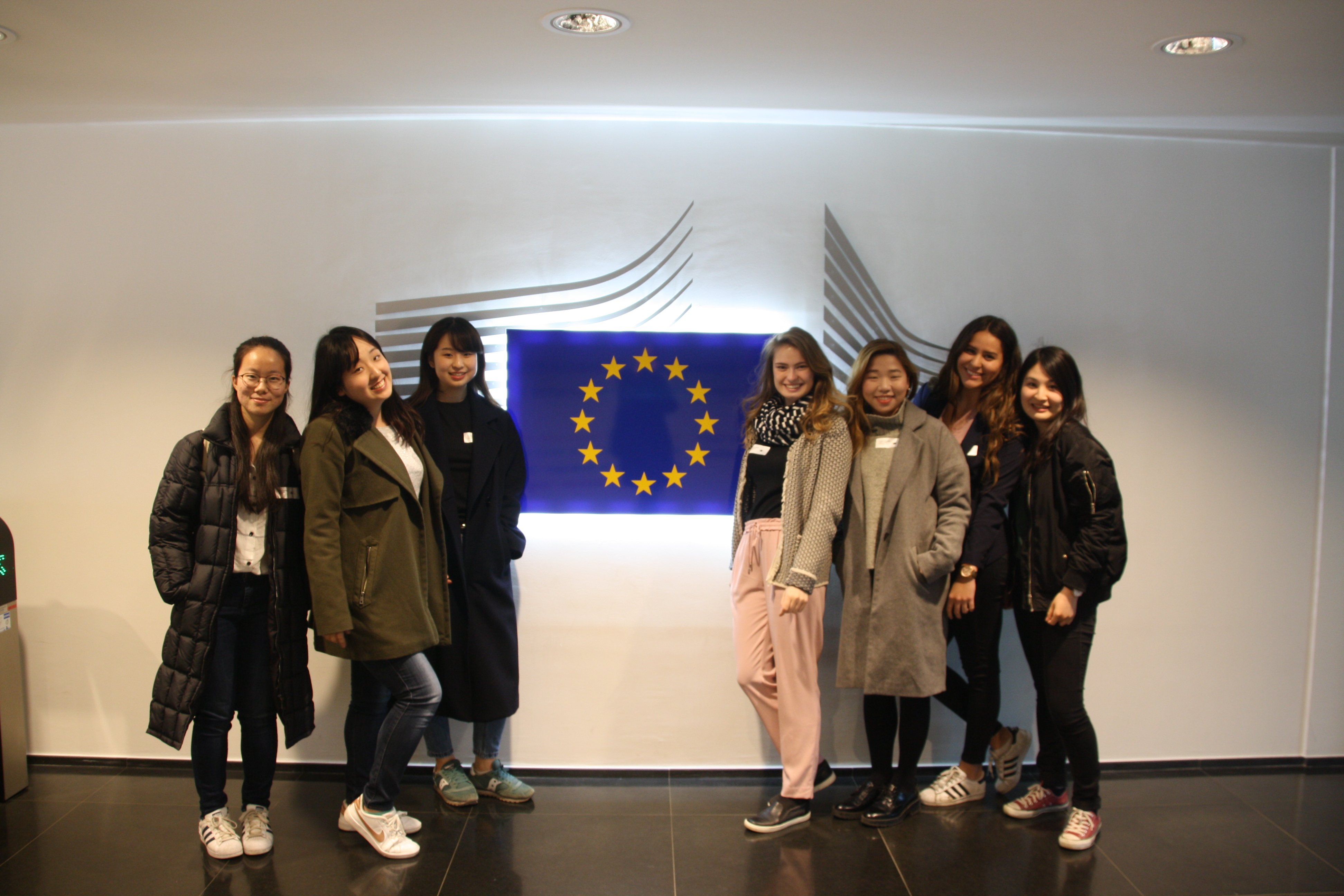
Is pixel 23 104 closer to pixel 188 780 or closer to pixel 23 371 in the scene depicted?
pixel 23 371

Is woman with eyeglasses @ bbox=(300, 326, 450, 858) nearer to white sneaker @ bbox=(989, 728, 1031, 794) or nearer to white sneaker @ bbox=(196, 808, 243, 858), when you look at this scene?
white sneaker @ bbox=(196, 808, 243, 858)

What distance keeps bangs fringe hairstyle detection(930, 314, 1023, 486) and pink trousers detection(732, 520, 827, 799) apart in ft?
2.54

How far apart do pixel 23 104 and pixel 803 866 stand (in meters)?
3.94

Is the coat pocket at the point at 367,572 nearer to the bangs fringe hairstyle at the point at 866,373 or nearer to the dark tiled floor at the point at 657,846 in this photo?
the dark tiled floor at the point at 657,846

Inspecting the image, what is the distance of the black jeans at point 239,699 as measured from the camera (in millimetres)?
2738

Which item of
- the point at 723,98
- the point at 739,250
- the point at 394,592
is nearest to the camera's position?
the point at 394,592

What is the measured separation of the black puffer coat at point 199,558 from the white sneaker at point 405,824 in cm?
43

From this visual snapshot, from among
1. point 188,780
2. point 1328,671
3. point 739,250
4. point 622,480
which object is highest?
point 739,250

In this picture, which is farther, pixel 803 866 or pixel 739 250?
pixel 739 250

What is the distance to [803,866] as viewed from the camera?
286 centimetres

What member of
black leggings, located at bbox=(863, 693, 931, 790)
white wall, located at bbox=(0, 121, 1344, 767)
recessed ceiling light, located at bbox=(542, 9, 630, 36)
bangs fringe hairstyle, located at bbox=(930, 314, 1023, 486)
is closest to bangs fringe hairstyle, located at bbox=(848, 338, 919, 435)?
bangs fringe hairstyle, located at bbox=(930, 314, 1023, 486)

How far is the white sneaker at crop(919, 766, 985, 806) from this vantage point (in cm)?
329

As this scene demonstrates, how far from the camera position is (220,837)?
9.33ft

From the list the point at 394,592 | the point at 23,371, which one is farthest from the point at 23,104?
the point at 394,592
